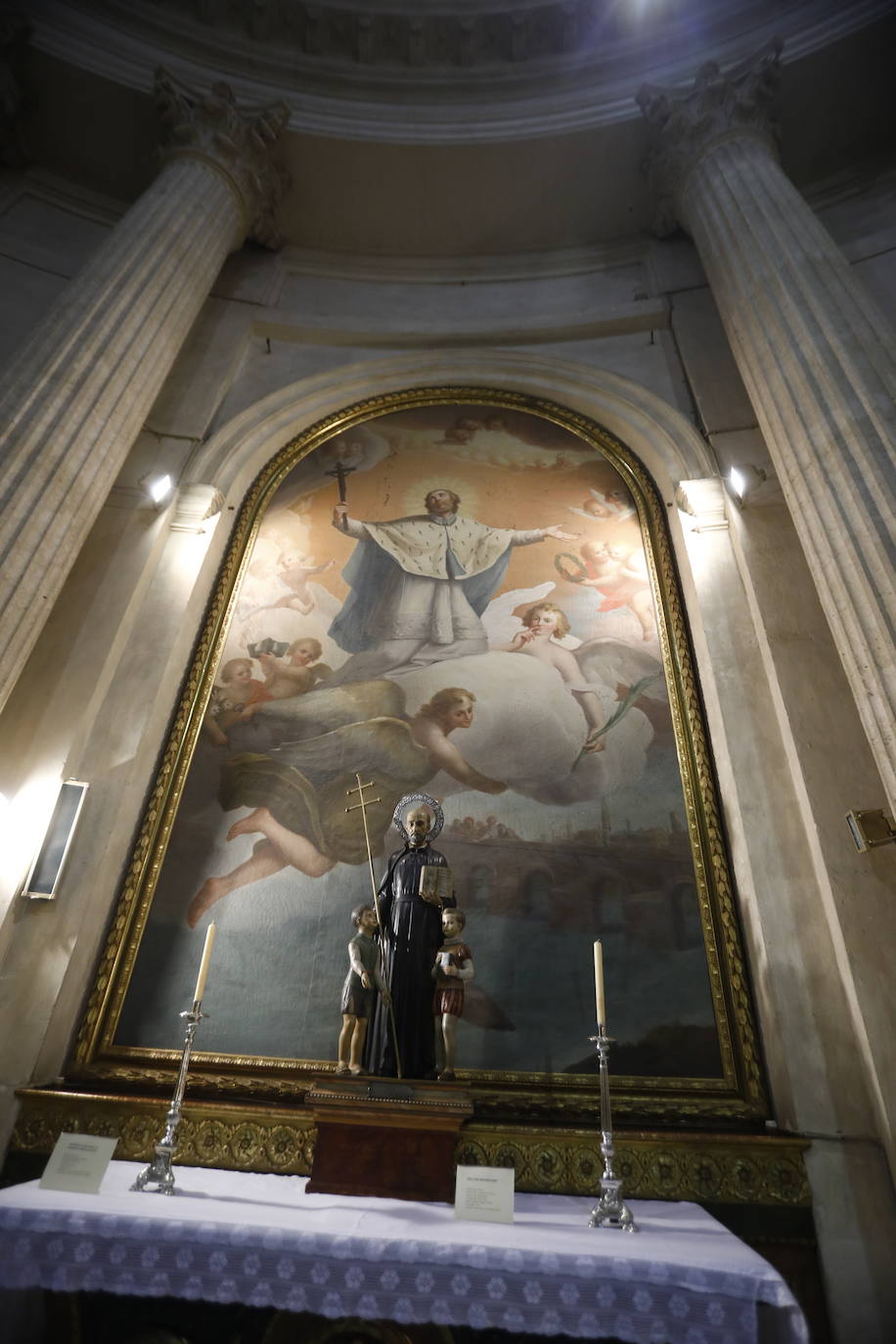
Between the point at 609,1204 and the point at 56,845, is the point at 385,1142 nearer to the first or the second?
the point at 609,1204

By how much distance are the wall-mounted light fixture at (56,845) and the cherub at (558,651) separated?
2540mm

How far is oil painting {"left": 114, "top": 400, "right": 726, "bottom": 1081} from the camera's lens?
3.65 metres

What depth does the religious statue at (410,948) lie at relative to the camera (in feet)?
10.3

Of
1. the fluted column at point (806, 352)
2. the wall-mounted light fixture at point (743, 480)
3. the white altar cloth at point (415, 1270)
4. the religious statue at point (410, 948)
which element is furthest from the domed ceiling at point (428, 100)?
the white altar cloth at point (415, 1270)

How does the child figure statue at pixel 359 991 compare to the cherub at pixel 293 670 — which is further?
the cherub at pixel 293 670

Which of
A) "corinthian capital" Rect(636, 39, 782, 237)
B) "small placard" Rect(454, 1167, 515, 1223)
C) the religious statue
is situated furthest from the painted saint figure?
"corinthian capital" Rect(636, 39, 782, 237)

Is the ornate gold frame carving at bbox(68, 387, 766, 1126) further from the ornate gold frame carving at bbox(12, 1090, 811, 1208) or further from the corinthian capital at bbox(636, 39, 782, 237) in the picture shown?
the corinthian capital at bbox(636, 39, 782, 237)

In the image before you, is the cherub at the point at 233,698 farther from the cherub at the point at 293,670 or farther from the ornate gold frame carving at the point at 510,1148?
the ornate gold frame carving at the point at 510,1148

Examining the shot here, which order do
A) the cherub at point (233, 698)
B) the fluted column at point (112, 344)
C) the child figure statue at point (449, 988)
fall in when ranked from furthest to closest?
the cherub at point (233, 698) < the fluted column at point (112, 344) < the child figure statue at point (449, 988)

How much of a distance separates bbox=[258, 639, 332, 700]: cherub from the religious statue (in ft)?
4.69

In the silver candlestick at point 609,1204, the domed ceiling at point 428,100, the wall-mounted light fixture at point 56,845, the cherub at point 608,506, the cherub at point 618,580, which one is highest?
the domed ceiling at point 428,100

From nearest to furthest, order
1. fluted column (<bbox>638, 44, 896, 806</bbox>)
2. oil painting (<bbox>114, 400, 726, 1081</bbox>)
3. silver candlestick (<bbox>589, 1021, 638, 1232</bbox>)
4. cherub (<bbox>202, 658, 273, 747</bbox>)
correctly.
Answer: silver candlestick (<bbox>589, 1021, 638, 1232</bbox>) → fluted column (<bbox>638, 44, 896, 806</bbox>) → oil painting (<bbox>114, 400, 726, 1081</bbox>) → cherub (<bbox>202, 658, 273, 747</bbox>)

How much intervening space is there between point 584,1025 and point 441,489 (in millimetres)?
3861

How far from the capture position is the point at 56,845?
377cm
